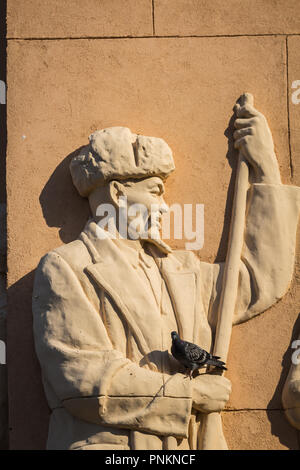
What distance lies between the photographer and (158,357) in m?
6.96

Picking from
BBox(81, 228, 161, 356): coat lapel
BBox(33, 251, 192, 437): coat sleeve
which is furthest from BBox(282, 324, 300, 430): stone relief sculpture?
BBox(81, 228, 161, 356): coat lapel

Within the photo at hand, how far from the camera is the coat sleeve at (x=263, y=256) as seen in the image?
23.7ft

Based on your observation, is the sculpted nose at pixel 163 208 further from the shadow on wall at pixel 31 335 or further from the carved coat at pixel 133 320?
the shadow on wall at pixel 31 335

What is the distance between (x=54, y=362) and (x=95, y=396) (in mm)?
313

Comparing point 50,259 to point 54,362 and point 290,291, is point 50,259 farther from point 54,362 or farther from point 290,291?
point 290,291

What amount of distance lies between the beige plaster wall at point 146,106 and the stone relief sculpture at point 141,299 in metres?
0.14

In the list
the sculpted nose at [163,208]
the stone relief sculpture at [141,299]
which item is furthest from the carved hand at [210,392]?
the sculpted nose at [163,208]

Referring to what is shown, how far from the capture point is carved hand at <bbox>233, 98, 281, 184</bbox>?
24.4 feet

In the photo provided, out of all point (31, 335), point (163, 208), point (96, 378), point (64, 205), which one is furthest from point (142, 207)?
point (96, 378)

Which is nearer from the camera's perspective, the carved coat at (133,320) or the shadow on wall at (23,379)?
the carved coat at (133,320)

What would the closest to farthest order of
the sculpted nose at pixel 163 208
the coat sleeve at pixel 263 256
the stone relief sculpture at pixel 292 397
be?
1. the stone relief sculpture at pixel 292 397
2. the coat sleeve at pixel 263 256
3. the sculpted nose at pixel 163 208

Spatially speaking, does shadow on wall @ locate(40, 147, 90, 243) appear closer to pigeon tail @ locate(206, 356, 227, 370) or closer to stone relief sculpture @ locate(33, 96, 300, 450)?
stone relief sculpture @ locate(33, 96, 300, 450)

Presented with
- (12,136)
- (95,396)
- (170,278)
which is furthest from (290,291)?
(12,136)

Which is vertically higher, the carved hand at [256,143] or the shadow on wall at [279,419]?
the carved hand at [256,143]
